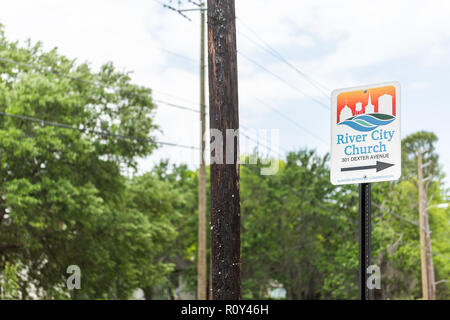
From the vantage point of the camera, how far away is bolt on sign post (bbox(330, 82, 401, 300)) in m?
4.87

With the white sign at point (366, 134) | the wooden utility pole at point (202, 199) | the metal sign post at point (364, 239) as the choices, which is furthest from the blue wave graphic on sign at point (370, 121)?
the wooden utility pole at point (202, 199)

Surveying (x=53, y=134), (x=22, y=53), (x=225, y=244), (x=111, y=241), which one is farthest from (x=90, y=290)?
(x=225, y=244)

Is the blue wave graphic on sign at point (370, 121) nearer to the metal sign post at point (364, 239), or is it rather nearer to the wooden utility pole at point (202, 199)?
the metal sign post at point (364, 239)

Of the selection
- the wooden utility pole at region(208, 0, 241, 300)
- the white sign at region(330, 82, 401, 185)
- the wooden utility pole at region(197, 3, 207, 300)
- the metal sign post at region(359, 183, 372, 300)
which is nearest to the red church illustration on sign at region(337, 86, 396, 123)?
the white sign at region(330, 82, 401, 185)

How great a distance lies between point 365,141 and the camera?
4.97 m

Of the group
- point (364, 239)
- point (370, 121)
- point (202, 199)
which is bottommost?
point (364, 239)

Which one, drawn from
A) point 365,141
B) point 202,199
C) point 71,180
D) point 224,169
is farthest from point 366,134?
point 71,180

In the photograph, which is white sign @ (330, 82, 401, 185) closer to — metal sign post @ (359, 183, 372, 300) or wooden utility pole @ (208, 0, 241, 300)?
metal sign post @ (359, 183, 372, 300)

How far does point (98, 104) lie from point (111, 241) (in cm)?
616

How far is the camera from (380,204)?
39969 millimetres

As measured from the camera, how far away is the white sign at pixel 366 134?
4867 millimetres

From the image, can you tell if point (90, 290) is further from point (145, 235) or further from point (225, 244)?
point (225, 244)

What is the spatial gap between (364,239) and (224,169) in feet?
5.39

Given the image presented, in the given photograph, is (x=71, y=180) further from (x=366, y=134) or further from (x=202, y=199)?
(x=366, y=134)
